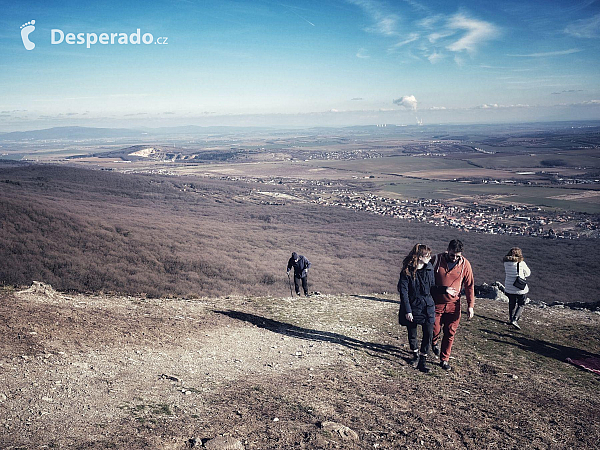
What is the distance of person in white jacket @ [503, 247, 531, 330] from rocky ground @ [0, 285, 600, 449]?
73 cm

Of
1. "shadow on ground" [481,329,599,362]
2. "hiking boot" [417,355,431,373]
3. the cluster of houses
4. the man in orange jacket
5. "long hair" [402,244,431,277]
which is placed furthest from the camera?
the cluster of houses

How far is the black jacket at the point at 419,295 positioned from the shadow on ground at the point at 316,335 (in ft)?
5.37

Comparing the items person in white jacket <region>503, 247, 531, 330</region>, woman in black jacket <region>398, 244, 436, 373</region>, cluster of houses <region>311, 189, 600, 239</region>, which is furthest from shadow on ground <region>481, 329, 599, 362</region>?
cluster of houses <region>311, 189, 600, 239</region>

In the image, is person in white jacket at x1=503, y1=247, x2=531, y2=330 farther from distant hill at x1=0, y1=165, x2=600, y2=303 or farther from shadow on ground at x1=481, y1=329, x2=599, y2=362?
distant hill at x1=0, y1=165, x2=600, y2=303

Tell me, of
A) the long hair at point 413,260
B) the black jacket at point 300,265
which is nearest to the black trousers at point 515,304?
the long hair at point 413,260

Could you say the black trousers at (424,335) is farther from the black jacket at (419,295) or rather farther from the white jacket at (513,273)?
the white jacket at (513,273)

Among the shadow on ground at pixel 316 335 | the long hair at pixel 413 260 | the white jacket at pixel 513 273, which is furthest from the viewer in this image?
the white jacket at pixel 513 273

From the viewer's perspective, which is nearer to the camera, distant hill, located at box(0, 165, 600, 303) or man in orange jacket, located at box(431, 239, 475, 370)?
man in orange jacket, located at box(431, 239, 475, 370)

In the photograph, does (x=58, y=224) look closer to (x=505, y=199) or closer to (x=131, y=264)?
(x=131, y=264)

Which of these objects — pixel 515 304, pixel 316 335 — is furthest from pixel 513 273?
pixel 316 335

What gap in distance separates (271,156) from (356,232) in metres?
139

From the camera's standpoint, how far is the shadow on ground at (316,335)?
8443 millimetres

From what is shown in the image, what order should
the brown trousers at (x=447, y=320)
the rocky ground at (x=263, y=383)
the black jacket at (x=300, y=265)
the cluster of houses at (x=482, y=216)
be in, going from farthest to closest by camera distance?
the cluster of houses at (x=482, y=216), the black jacket at (x=300, y=265), the brown trousers at (x=447, y=320), the rocky ground at (x=263, y=383)

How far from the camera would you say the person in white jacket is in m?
9.73
